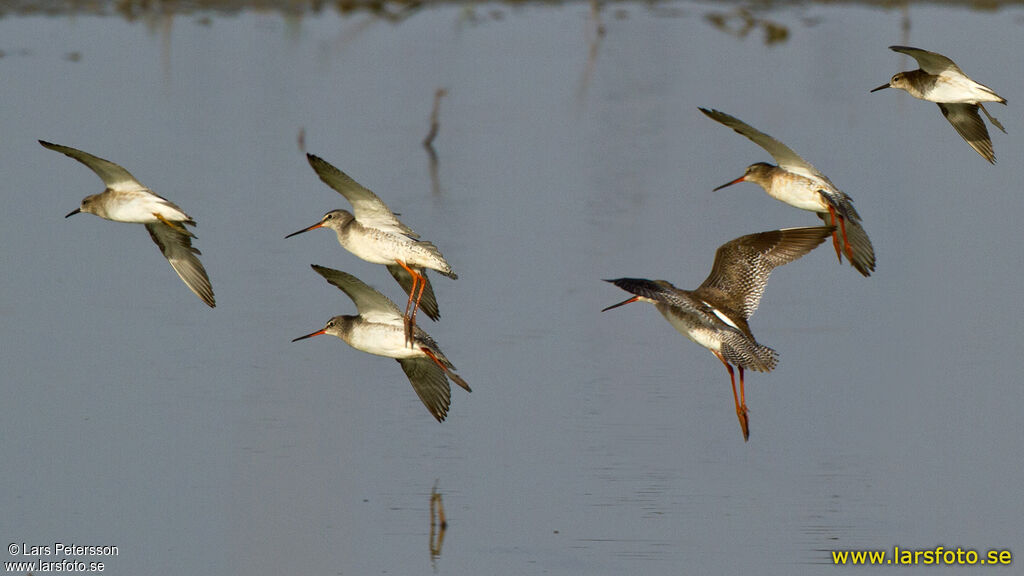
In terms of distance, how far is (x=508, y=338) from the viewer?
1524 cm

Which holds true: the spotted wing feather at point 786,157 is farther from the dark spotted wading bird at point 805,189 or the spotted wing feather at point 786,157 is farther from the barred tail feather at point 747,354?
the barred tail feather at point 747,354

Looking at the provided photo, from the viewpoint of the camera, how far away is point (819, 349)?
15.3m

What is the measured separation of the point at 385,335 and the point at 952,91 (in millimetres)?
4325

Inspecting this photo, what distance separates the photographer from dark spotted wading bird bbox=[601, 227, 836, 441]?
11438 millimetres

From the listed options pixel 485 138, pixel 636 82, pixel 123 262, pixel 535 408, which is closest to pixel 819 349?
pixel 535 408

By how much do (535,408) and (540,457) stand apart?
40.0 inches

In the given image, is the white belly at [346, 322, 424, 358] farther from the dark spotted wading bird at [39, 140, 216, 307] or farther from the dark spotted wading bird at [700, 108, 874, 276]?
the dark spotted wading bird at [700, 108, 874, 276]

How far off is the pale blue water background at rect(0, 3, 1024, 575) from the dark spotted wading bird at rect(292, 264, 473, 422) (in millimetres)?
754

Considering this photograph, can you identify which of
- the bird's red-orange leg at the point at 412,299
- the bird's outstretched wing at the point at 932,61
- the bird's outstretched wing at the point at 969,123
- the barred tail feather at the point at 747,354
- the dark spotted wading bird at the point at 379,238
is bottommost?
the bird's red-orange leg at the point at 412,299

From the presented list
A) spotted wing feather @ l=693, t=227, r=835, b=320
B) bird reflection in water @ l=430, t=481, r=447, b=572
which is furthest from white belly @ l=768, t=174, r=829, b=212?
bird reflection in water @ l=430, t=481, r=447, b=572

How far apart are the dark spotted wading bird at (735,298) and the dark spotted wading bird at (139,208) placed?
3.13m

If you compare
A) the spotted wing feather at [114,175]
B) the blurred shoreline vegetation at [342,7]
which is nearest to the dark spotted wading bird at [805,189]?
the spotted wing feather at [114,175]

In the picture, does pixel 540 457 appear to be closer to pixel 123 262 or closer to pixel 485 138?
pixel 123 262

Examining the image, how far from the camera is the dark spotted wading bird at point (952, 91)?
444 inches
